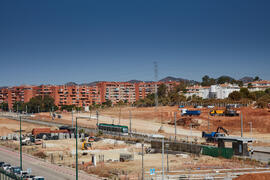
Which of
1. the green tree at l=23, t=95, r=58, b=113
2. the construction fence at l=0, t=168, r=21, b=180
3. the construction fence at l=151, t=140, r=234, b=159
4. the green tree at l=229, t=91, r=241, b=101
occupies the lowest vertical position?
the construction fence at l=151, t=140, r=234, b=159

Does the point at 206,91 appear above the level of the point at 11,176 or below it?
above

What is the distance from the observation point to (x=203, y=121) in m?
98.4

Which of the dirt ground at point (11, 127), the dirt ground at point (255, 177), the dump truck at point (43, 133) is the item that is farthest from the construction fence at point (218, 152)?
the dirt ground at point (11, 127)

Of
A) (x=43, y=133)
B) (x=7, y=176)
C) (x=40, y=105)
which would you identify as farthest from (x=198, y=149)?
(x=40, y=105)

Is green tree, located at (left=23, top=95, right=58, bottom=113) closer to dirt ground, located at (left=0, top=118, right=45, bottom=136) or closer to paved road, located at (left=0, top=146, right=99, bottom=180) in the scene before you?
dirt ground, located at (left=0, top=118, right=45, bottom=136)

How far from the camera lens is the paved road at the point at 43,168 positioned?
37031mm

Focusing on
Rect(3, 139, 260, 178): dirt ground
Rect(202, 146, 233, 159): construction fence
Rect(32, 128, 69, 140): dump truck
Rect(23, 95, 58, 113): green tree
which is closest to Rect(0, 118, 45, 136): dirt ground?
Rect(32, 128, 69, 140): dump truck

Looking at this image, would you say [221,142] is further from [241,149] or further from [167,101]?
[167,101]

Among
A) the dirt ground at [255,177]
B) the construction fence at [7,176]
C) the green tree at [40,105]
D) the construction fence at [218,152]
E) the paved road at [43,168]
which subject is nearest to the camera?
the construction fence at [7,176]

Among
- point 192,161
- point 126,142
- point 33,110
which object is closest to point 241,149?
point 192,161

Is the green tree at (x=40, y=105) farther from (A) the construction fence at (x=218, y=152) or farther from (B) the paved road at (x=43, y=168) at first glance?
(A) the construction fence at (x=218, y=152)

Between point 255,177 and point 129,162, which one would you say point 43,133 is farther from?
point 255,177

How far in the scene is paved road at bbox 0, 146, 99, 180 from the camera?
3703 centimetres

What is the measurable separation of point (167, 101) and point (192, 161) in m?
117
